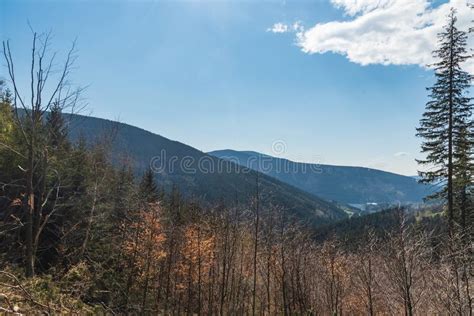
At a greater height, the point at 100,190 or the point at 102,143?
the point at 102,143

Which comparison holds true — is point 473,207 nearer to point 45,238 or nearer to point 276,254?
point 276,254

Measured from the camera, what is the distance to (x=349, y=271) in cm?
3478

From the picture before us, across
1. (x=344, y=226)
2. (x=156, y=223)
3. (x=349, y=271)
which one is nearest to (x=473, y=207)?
(x=349, y=271)

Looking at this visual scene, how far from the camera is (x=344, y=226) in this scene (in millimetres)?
135875

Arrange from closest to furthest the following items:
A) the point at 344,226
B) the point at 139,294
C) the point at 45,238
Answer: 1. the point at 45,238
2. the point at 139,294
3. the point at 344,226

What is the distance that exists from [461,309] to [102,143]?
865 inches

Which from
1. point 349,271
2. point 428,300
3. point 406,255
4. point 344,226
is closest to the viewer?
point 406,255

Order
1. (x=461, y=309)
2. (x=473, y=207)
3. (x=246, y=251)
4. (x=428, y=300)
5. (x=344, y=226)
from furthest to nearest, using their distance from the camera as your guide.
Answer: (x=344, y=226) < (x=246, y=251) < (x=473, y=207) < (x=428, y=300) < (x=461, y=309)

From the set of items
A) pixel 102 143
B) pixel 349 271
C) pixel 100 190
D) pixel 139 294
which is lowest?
pixel 139 294

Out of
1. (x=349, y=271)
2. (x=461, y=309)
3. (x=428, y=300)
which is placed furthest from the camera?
(x=349, y=271)

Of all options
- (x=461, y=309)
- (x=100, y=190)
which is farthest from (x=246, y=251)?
(x=461, y=309)

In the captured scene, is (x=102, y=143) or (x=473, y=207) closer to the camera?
(x=473, y=207)

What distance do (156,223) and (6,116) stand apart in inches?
485

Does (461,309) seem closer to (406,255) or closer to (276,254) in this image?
(406,255)
